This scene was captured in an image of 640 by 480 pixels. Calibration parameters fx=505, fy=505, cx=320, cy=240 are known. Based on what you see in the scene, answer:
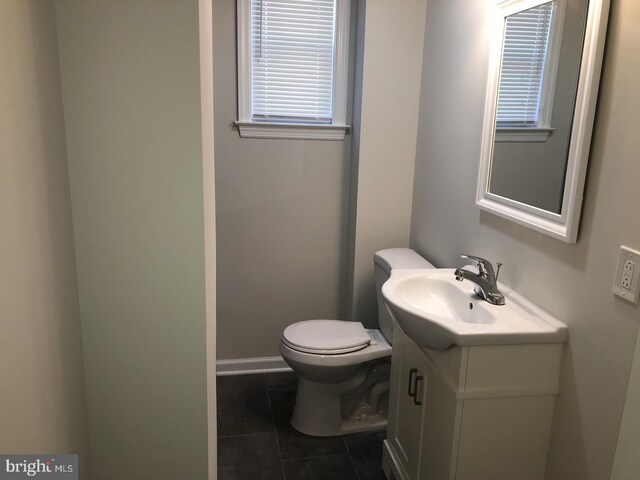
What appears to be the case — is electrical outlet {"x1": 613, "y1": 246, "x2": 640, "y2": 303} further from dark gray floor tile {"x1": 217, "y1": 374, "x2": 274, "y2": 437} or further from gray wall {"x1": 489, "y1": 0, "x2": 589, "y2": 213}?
dark gray floor tile {"x1": 217, "y1": 374, "x2": 274, "y2": 437}

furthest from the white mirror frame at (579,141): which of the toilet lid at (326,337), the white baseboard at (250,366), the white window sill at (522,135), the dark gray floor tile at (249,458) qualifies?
the white baseboard at (250,366)

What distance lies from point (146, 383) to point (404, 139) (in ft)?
6.29

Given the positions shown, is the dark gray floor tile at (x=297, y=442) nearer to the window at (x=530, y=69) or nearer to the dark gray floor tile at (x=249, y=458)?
the dark gray floor tile at (x=249, y=458)

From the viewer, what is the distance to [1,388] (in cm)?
85

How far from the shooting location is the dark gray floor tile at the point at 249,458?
7.18ft

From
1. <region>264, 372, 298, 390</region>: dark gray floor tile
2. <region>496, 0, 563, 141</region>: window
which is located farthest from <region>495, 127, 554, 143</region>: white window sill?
<region>264, 372, 298, 390</region>: dark gray floor tile

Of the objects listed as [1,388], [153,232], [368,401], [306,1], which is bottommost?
[368,401]

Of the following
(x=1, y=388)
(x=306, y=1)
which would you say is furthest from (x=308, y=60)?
(x=1, y=388)

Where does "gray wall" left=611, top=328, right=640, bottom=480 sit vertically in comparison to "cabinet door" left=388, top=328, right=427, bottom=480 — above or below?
above

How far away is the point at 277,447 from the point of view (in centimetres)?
238

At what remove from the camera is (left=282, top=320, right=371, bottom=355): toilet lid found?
92.0 inches

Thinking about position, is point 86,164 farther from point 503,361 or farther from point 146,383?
point 503,361

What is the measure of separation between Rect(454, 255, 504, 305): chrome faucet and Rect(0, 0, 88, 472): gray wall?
4.11 ft

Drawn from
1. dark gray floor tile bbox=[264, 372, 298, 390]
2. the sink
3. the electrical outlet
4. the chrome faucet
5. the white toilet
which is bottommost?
dark gray floor tile bbox=[264, 372, 298, 390]
